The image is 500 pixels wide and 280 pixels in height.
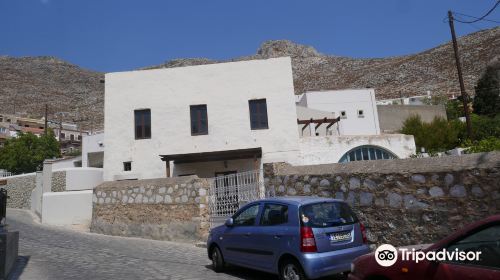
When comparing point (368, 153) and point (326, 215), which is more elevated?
point (368, 153)

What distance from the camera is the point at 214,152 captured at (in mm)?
19031

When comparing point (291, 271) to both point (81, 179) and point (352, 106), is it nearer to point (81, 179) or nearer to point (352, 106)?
point (81, 179)

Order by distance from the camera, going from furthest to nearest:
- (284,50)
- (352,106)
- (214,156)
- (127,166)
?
(284,50) < (352,106) < (127,166) < (214,156)

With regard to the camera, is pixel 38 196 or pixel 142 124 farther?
pixel 38 196

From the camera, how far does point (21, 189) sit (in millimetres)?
25562

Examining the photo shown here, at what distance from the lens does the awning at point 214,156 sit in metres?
19.0

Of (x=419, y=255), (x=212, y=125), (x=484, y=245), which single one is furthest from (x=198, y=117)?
(x=484, y=245)

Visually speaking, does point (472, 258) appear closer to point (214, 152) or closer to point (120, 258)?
point (120, 258)

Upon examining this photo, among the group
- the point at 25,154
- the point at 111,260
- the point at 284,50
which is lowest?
the point at 111,260

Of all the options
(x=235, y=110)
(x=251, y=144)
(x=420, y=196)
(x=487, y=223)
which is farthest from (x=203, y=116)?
(x=487, y=223)

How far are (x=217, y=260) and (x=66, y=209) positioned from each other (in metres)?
12.6

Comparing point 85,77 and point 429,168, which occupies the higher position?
point 85,77

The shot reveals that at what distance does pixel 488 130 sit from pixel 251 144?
27.0 metres

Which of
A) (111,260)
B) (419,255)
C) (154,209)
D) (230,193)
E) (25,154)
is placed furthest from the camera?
(25,154)
